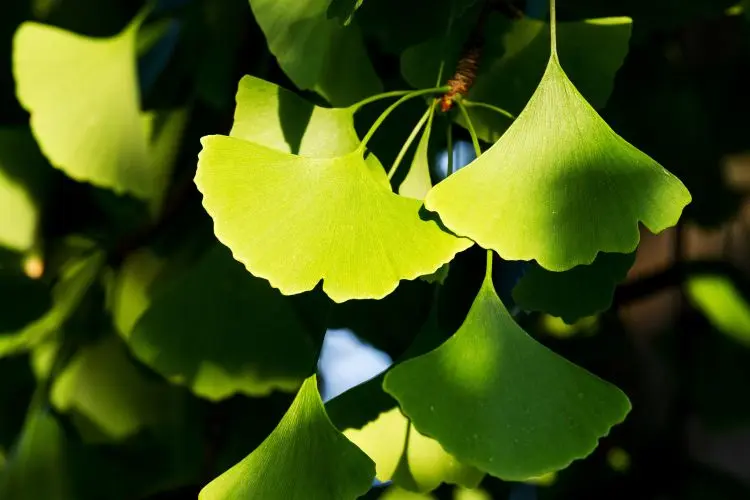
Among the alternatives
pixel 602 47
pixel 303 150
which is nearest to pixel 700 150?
pixel 602 47

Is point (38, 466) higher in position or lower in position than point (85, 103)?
lower

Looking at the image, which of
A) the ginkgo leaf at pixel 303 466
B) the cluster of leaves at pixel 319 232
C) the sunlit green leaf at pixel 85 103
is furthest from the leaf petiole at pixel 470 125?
the sunlit green leaf at pixel 85 103

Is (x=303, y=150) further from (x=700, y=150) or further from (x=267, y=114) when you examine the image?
(x=700, y=150)

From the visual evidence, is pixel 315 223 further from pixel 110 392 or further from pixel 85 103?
pixel 110 392

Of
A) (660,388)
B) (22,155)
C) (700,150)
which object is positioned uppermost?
(22,155)

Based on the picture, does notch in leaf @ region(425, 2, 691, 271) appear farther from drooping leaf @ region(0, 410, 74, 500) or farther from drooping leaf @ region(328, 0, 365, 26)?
drooping leaf @ region(0, 410, 74, 500)

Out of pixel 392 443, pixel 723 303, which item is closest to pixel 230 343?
pixel 392 443

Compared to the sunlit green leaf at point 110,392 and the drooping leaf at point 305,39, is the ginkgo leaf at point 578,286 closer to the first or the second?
the drooping leaf at point 305,39
